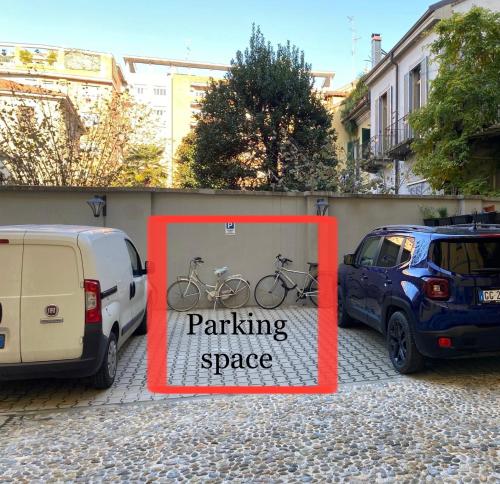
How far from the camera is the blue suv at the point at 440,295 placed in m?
4.12

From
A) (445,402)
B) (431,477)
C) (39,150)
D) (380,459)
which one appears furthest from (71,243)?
(39,150)

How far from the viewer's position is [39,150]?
31.4 ft

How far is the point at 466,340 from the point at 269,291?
15.4ft

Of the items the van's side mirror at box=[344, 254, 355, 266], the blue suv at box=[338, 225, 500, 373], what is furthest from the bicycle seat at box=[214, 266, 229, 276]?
the blue suv at box=[338, 225, 500, 373]

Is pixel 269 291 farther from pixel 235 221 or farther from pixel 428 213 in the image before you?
pixel 428 213

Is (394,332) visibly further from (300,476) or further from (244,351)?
(300,476)

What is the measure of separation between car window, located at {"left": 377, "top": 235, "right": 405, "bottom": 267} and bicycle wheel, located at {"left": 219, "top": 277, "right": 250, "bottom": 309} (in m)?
3.43

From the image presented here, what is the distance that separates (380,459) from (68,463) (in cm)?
220

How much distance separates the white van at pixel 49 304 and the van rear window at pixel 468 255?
138 inches

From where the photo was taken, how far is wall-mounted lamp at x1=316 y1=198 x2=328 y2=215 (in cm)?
845

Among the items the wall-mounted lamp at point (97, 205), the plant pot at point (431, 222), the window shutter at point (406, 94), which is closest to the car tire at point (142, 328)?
the wall-mounted lamp at point (97, 205)

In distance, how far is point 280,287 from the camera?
8492 millimetres

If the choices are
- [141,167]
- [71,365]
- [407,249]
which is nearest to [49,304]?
[71,365]

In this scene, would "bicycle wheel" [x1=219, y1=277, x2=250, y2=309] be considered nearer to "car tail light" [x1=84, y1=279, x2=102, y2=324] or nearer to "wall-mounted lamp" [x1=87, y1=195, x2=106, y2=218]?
"wall-mounted lamp" [x1=87, y1=195, x2=106, y2=218]
